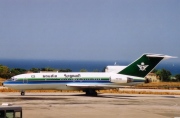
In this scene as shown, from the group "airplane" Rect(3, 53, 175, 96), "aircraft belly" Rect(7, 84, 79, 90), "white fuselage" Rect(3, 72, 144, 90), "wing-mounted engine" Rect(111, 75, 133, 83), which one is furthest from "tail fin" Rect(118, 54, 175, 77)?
"aircraft belly" Rect(7, 84, 79, 90)

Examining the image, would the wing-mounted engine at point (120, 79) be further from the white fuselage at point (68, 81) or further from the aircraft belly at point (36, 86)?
the aircraft belly at point (36, 86)

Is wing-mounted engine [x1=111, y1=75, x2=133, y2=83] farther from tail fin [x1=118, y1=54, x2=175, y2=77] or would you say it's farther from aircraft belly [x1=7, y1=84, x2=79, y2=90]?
aircraft belly [x1=7, y1=84, x2=79, y2=90]

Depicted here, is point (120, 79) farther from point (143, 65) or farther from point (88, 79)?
point (88, 79)

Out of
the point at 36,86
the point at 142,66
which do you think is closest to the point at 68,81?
the point at 36,86

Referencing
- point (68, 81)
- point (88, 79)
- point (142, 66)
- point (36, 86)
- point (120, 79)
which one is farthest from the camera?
point (142, 66)

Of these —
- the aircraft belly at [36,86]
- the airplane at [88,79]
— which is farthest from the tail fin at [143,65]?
the aircraft belly at [36,86]

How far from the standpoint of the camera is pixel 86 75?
56719 millimetres

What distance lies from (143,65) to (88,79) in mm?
7199

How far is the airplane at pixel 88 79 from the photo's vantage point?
55.0 meters

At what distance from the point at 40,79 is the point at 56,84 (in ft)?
6.97

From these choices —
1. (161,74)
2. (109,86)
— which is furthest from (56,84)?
(161,74)

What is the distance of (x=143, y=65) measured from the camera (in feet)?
187

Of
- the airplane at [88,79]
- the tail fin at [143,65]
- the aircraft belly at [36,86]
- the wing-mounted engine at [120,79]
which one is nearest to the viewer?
the aircraft belly at [36,86]

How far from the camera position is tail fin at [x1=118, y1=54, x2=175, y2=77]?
2233 inches
